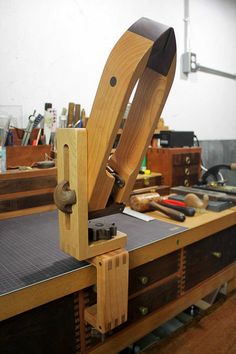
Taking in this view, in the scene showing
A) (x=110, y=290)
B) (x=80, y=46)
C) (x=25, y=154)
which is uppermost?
(x=80, y=46)

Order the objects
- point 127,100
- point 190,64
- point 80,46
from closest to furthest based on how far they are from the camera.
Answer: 1. point 127,100
2. point 80,46
3. point 190,64

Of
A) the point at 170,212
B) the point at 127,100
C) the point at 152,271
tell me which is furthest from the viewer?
the point at 170,212

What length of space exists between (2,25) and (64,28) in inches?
11.2

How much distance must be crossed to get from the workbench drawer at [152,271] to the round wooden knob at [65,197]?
Result: 0.31 meters

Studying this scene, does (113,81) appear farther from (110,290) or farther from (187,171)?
(187,171)

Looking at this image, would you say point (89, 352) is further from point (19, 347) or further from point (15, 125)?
point (15, 125)

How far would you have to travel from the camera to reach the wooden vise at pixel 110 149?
53cm

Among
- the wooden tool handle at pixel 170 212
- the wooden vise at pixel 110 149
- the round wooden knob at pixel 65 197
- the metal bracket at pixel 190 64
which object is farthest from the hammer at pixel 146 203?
the metal bracket at pixel 190 64

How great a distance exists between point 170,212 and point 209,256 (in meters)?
0.25

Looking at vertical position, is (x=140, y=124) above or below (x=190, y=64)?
below

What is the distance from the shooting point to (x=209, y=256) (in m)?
1.09

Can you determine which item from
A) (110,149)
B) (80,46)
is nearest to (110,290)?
(110,149)

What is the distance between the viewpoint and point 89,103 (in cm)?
144

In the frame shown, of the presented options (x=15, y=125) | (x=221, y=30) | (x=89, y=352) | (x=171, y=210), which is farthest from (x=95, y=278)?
(x=221, y=30)
